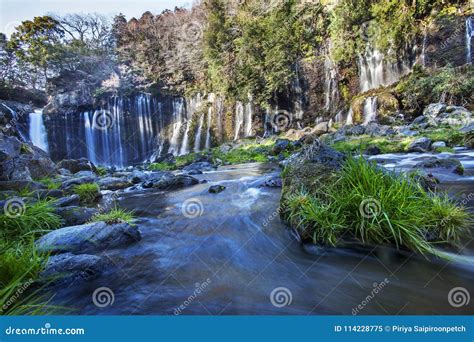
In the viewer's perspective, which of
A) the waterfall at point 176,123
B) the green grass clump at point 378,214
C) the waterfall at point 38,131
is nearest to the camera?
the green grass clump at point 378,214

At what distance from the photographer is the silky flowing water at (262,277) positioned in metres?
2.17

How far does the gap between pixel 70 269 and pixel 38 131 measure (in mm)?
25770

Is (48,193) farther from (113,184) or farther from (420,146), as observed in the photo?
(420,146)

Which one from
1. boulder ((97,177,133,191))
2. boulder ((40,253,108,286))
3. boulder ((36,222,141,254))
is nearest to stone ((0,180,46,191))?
boulder ((97,177,133,191))

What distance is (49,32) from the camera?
23141 millimetres

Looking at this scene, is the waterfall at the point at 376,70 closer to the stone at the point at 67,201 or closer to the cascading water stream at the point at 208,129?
the cascading water stream at the point at 208,129

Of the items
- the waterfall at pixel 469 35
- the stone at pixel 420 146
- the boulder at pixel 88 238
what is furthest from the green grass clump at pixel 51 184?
the waterfall at pixel 469 35

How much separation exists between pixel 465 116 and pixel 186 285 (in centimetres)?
1612

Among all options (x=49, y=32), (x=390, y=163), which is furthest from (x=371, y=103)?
(x=49, y=32)

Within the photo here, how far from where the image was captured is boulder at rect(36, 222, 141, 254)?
316cm

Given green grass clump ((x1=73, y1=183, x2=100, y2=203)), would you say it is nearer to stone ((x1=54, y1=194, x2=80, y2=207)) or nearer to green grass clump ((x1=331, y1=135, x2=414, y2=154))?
stone ((x1=54, y1=194, x2=80, y2=207))

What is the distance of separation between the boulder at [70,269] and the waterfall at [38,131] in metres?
24.8

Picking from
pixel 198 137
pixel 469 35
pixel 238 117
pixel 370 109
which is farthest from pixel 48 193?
pixel 469 35

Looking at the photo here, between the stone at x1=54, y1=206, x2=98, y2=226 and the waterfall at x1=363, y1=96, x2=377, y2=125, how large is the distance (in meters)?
17.0
